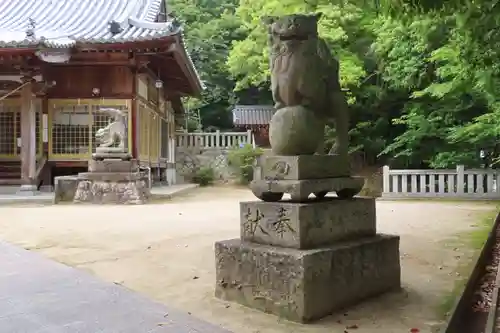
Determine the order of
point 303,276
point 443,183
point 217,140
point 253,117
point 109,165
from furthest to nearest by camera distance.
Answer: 1. point 253,117
2. point 217,140
3. point 443,183
4. point 109,165
5. point 303,276

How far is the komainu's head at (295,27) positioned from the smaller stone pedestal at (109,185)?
398 inches

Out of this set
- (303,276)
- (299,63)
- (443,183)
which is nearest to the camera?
(303,276)

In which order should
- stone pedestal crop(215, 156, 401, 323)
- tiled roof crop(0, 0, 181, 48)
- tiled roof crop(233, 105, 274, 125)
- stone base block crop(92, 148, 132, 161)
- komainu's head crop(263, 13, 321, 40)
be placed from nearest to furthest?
stone pedestal crop(215, 156, 401, 323) → komainu's head crop(263, 13, 321, 40) → stone base block crop(92, 148, 132, 161) → tiled roof crop(0, 0, 181, 48) → tiled roof crop(233, 105, 274, 125)

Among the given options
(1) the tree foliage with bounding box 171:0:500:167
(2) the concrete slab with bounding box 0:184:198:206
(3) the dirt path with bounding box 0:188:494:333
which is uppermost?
(1) the tree foliage with bounding box 171:0:500:167

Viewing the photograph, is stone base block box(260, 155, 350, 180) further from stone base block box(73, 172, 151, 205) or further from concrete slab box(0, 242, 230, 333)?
stone base block box(73, 172, 151, 205)

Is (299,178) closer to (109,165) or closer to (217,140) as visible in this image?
(109,165)

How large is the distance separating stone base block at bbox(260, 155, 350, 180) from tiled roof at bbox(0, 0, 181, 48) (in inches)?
434

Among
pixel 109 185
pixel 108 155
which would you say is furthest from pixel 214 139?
pixel 109 185

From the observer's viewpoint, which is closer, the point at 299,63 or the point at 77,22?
the point at 299,63

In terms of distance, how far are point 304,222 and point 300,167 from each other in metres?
0.43

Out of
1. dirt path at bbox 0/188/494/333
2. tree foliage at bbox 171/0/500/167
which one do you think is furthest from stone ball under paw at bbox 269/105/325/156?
tree foliage at bbox 171/0/500/167

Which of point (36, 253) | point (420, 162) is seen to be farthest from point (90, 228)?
point (420, 162)

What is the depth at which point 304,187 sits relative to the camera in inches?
149

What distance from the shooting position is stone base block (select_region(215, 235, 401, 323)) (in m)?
3.54
